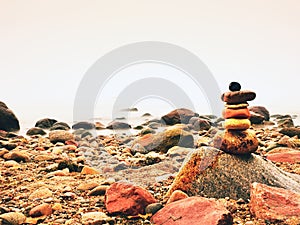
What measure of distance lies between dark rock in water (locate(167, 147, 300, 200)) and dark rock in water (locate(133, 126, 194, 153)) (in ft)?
14.7

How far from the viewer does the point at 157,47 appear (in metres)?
9.55

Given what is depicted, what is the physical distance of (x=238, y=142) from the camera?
243 inches

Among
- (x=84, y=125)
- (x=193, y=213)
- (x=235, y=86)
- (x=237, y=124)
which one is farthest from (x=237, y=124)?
(x=84, y=125)

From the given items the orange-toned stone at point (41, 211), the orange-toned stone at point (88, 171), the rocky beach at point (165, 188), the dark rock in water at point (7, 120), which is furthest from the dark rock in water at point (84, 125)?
the orange-toned stone at point (41, 211)

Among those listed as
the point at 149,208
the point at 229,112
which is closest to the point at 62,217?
the point at 149,208

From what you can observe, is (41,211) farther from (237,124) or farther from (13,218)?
(237,124)

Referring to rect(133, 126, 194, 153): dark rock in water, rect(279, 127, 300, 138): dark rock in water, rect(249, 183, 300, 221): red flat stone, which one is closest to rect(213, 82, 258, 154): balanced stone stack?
rect(249, 183, 300, 221): red flat stone

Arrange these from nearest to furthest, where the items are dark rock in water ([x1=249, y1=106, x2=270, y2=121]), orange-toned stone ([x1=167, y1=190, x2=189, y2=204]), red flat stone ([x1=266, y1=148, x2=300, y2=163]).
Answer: orange-toned stone ([x1=167, y1=190, x2=189, y2=204]) < red flat stone ([x1=266, y1=148, x2=300, y2=163]) < dark rock in water ([x1=249, y1=106, x2=270, y2=121])

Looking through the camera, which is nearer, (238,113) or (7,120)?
(238,113)

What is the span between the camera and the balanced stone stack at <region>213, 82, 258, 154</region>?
617cm

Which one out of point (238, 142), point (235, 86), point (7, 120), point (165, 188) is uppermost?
point (235, 86)

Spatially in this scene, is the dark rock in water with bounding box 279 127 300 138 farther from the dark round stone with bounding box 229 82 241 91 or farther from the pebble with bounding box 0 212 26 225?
the pebble with bounding box 0 212 26 225

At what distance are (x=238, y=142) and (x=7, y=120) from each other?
1410 centimetres

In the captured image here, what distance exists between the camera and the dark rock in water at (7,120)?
16.9 metres
